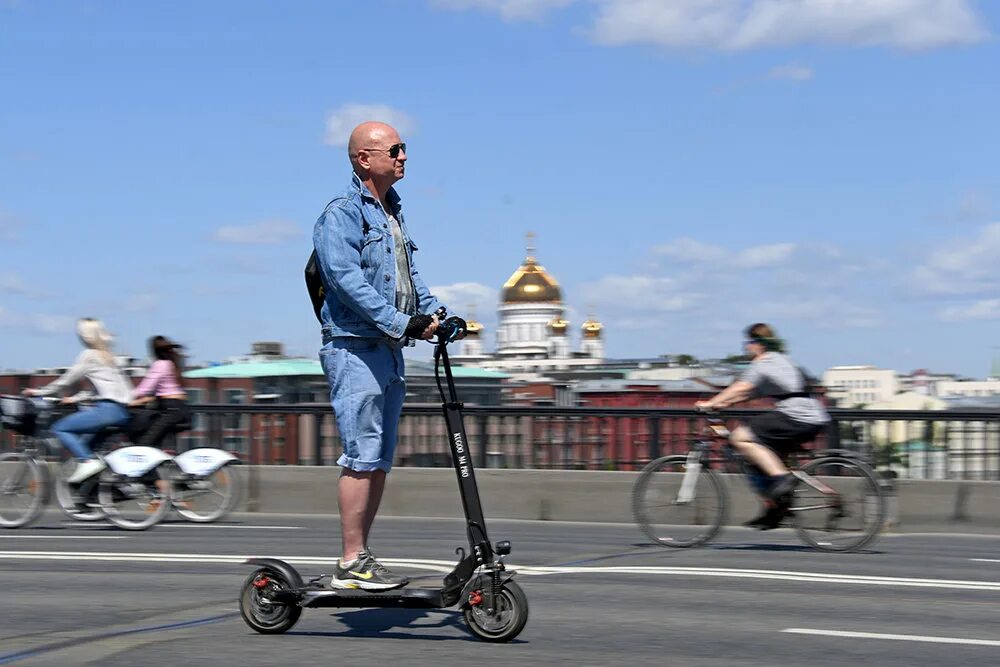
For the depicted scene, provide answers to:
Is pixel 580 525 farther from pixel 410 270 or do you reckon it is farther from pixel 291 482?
pixel 410 270

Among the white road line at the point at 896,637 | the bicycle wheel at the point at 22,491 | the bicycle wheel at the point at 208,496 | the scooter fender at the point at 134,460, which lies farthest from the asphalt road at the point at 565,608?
the bicycle wheel at the point at 208,496

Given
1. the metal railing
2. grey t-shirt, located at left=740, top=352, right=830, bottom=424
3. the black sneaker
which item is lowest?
the black sneaker

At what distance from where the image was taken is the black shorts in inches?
453

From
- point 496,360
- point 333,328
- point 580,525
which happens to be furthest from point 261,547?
point 496,360

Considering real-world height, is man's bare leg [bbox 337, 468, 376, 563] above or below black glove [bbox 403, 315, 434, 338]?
below

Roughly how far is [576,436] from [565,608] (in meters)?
7.78

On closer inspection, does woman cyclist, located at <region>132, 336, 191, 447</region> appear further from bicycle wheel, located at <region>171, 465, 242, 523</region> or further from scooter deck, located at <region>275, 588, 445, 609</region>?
scooter deck, located at <region>275, 588, 445, 609</region>

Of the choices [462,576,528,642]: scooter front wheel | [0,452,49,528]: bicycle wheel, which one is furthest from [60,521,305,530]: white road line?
[462,576,528,642]: scooter front wheel

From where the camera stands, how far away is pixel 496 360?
18812cm

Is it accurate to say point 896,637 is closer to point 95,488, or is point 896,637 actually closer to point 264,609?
point 264,609

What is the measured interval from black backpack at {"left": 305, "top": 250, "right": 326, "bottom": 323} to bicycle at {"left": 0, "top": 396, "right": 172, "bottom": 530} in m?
7.26

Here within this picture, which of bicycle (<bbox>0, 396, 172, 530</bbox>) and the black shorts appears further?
bicycle (<bbox>0, 396, 172, 530</bbox>)

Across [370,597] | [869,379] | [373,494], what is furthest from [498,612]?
Result: [869,379]

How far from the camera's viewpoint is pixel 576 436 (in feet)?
49.6
